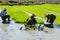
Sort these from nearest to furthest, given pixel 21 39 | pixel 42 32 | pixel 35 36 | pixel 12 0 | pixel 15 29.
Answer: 1. pixel 21 39
2. pixel 35 36
3. pixel 42 32
4. pixel 15 29
5. pixel 12 0

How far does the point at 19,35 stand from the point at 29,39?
1.14 meters

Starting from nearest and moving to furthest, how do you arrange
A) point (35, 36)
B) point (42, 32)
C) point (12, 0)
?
1. point (35, 36)
2. point (42, 32)
3. point (12, 0)

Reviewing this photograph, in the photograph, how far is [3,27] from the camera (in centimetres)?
1545

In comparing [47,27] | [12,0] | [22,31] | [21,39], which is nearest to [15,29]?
[22,31]

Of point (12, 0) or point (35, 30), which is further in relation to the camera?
point (12, 0)

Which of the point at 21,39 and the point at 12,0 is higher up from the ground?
the point at 21,39

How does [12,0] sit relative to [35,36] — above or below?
below

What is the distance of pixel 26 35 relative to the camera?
1295cm

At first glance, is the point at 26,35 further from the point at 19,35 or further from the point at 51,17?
the point at 51,17

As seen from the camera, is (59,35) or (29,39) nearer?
(29,39)

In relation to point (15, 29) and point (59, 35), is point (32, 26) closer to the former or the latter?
point (15, 29)

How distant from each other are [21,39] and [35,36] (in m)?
1.13

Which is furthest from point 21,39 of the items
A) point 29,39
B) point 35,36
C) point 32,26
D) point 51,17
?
point 51,17

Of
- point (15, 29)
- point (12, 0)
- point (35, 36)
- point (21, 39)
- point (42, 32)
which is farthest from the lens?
point (12, 0)
